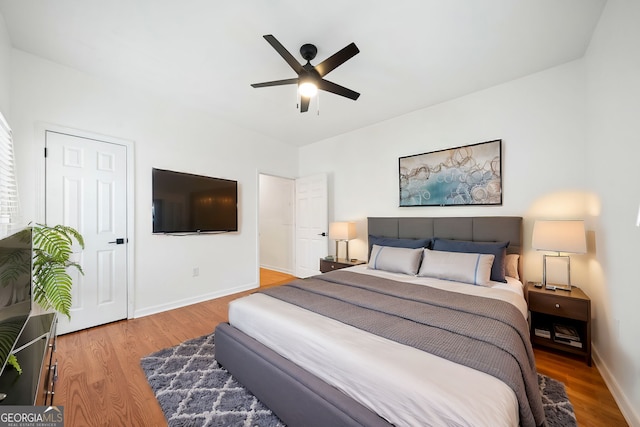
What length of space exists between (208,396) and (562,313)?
2.91 meters

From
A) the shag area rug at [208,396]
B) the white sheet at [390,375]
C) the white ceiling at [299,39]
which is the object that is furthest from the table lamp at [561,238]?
the white sheet at [390,375]

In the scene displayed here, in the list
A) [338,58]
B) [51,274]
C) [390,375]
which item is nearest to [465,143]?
[338,58]

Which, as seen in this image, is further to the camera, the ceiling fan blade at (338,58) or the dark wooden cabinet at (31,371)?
the ceiling fan blade at (338,58)

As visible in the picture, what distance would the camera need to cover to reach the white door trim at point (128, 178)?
2.48 m

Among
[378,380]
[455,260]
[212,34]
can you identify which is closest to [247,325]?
[378,380]

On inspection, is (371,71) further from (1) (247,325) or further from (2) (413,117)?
(1) (247,325)

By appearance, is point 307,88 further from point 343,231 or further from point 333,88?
point 343,231

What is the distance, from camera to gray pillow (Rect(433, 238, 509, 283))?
2.52 metres

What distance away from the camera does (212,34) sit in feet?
6.94

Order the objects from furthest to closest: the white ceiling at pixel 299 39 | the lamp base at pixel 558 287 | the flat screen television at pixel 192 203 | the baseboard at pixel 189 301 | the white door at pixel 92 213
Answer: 1. the flat screen television at pixel 192 203
2. the baseboard at pixel 189 301
3. the white door at pixel 92 213
4. the lamp base at pixel 558 287
5. the white ceiling at pixel 299 39

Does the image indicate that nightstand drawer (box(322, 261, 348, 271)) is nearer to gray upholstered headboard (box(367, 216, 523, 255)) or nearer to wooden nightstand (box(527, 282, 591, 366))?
gray upholstered headboard (box(367, 216, 523, 255))

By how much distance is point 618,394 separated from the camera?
5.54 feet

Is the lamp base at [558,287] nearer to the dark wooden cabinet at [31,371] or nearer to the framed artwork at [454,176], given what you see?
the framed artwork at [454,176]

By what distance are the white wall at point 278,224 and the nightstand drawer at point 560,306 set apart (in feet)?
12.6
